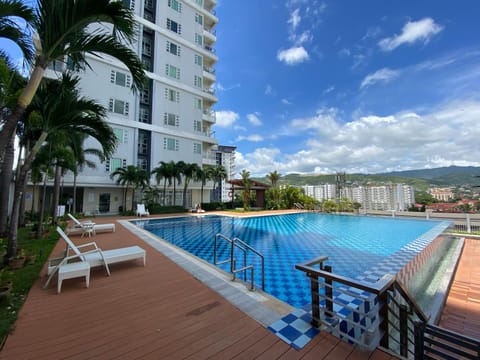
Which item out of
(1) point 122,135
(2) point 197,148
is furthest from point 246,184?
(1) point 122,135

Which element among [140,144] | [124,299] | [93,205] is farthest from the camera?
[140,144]

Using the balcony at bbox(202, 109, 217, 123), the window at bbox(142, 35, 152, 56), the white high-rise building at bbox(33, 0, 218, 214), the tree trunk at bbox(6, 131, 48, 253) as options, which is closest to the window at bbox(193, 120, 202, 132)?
the white high-rise building at bbox(33, 0, 218, 214)

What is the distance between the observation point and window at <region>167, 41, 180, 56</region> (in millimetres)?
23672

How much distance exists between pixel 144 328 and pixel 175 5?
106 feet

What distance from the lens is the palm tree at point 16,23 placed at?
3.03 metres

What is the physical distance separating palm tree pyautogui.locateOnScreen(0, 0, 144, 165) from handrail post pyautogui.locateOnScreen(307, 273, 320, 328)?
430 cm

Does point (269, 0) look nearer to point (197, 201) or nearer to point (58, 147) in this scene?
point (58, 147)

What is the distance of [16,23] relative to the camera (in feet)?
11.1

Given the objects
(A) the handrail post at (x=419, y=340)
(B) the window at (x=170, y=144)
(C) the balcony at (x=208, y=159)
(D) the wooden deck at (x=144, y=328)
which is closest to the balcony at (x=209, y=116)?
(C) the balcony at (x=208, y=159)

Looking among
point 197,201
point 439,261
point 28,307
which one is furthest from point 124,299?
point 197,201

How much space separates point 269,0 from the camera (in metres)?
13.4

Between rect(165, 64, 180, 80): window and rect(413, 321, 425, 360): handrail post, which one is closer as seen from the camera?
rect(413, 321, 425, 360): handrail post

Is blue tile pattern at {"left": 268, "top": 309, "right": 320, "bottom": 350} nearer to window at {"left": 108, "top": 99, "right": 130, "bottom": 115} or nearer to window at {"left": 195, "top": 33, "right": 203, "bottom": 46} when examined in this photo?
window at {"left": 108, "top": 99, "right": 130, "bottom": 115}

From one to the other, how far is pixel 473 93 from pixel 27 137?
23.1m
